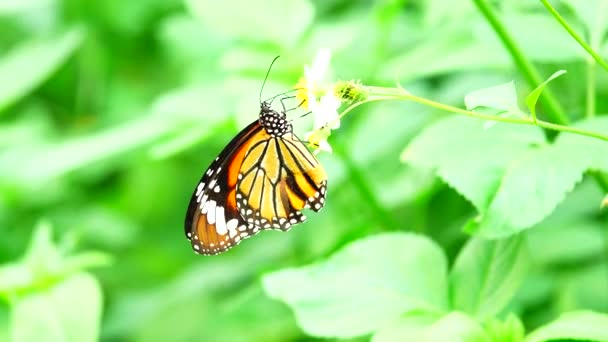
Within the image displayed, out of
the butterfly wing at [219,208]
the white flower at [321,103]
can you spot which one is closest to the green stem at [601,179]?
the white flower at [321,103]

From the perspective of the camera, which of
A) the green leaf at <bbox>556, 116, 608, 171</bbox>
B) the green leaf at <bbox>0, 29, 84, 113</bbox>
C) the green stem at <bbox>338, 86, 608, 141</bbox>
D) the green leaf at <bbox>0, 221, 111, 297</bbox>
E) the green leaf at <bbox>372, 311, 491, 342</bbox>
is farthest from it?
the green leaf at <bbox>0, 29, 84, 113</bbox>

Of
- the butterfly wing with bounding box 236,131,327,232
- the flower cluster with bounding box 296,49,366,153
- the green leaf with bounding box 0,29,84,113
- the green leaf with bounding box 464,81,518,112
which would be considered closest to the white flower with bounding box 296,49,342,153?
the flower cluster with bounding box 296,49,366,153

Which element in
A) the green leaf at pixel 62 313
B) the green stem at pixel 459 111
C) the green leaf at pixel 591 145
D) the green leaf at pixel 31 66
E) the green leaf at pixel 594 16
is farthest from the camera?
the green leaf at pixel 31 66

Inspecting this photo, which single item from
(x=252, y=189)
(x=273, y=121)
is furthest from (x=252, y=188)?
(x=273, y=121)

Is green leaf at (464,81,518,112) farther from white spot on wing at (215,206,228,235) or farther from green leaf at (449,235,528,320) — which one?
white spot on wing at (215,206,228,235)

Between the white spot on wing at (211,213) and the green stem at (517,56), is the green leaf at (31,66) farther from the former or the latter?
the green stem at (517,56)

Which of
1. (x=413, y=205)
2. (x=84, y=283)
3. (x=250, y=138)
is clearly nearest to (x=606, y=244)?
(x=413, y=205)

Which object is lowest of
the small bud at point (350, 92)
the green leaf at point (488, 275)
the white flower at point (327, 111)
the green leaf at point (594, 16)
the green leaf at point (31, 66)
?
the green leaf at point (488, 275)

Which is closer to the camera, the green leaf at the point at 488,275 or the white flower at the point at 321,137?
the white flower at the point at 321,137
